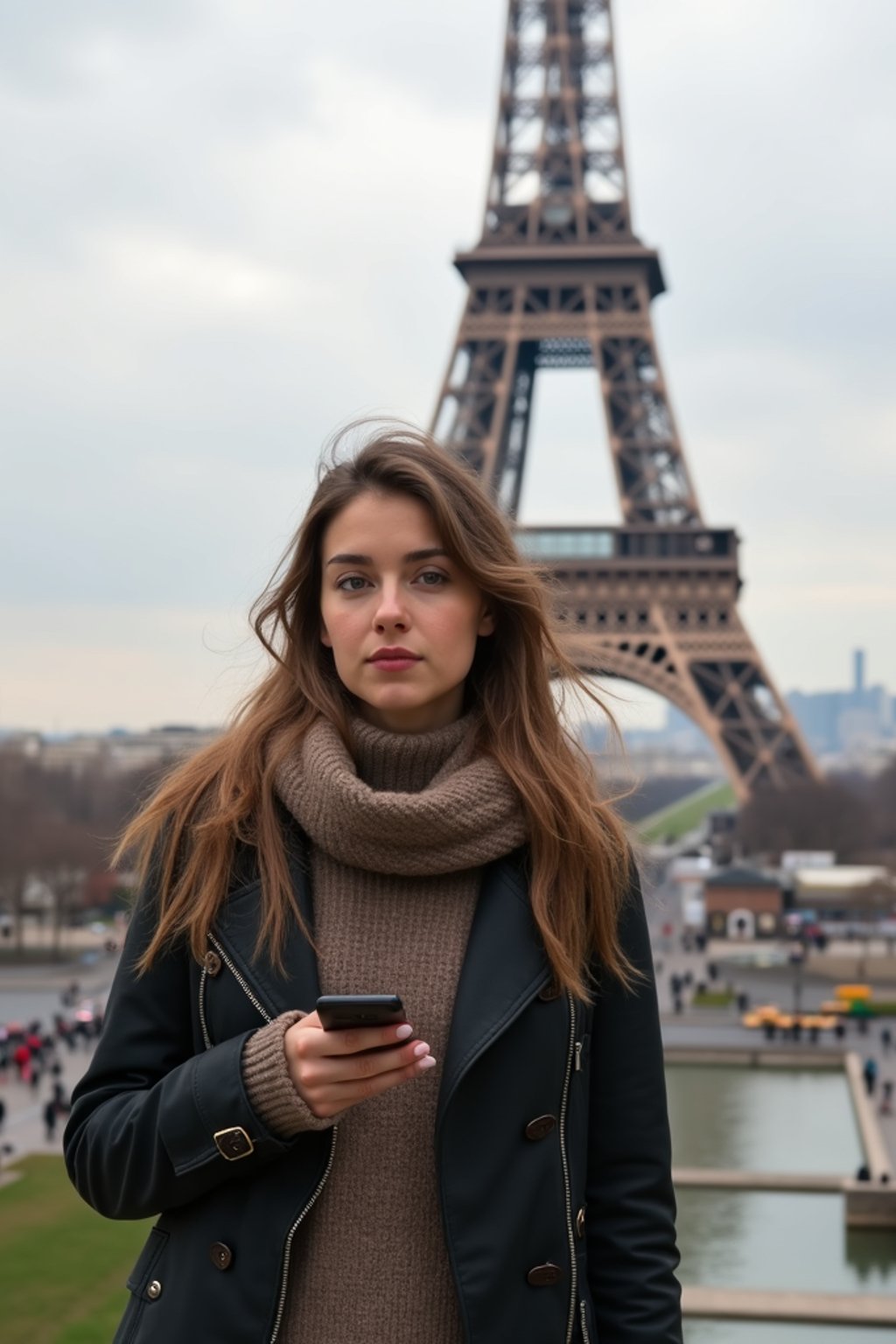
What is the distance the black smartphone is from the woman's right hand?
24 mm

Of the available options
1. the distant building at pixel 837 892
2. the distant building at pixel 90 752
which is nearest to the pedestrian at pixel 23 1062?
the distant building at pixel 837 892

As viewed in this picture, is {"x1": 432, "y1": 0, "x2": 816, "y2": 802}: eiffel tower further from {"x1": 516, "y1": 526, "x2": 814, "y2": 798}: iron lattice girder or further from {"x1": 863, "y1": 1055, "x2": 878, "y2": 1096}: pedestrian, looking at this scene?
{"x1": 863, "y1": 1055, "x2": 878, "y2": 1096}: pedestrian

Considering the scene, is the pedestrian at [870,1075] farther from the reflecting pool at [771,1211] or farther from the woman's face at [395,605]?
the woman's face at [395,605]

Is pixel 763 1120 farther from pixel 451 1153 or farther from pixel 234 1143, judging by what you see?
pixel 234 1143

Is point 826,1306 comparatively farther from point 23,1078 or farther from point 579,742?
point 23,1078

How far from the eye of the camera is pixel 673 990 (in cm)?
3409

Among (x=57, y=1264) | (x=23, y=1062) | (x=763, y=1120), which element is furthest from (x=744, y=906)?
(x=57, y=1264)

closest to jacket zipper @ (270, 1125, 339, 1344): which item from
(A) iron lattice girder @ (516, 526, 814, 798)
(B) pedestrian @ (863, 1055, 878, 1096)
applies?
(B) pedestrian @ (863, 1055, 878, 1096)

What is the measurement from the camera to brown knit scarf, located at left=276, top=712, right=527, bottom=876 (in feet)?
9.55

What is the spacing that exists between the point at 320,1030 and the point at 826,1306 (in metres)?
13.4

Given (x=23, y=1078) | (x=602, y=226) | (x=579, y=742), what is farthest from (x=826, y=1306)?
(x=602, y=226)

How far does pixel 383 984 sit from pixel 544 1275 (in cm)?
54

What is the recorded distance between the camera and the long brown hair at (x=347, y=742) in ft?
9.83

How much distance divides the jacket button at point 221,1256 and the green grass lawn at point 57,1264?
10.3m
